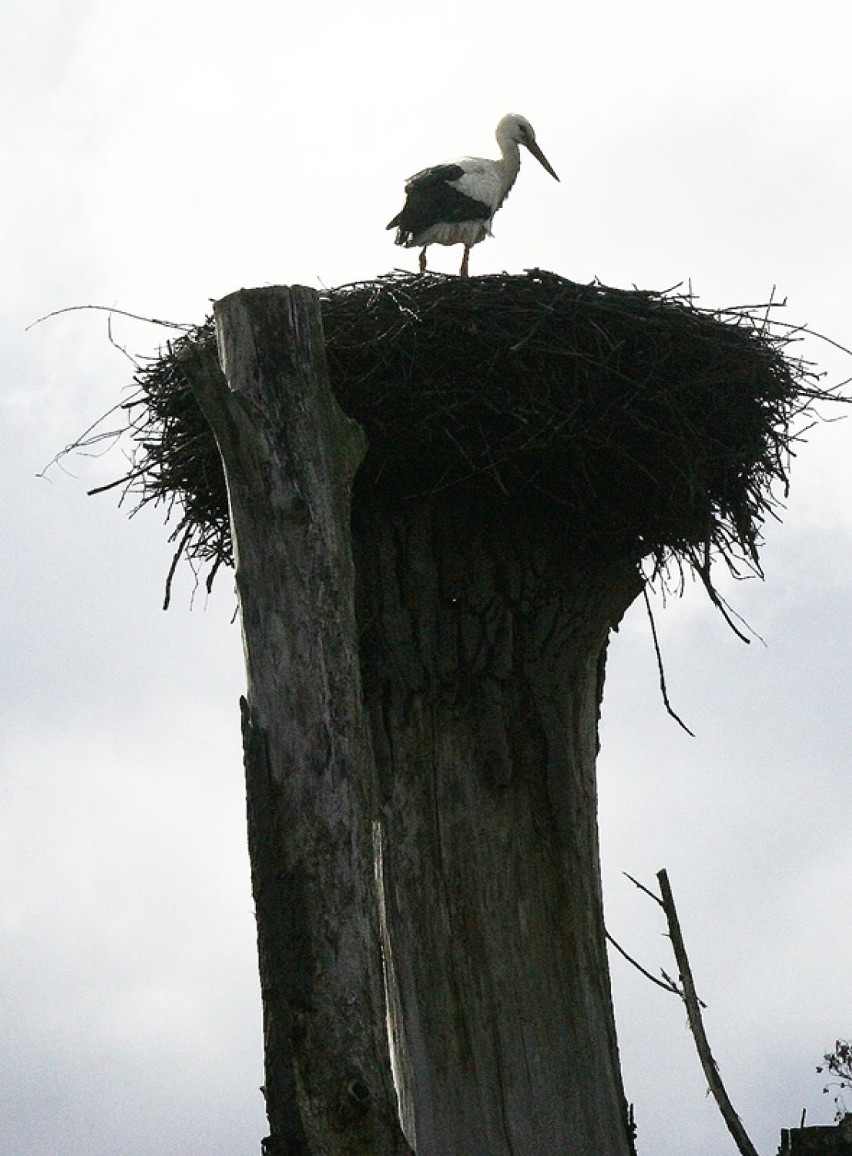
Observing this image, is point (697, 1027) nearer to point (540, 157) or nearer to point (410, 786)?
point (410, 786)

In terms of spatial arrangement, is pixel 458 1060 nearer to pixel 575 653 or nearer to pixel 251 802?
pixel 575 653

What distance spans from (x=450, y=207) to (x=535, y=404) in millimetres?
3933

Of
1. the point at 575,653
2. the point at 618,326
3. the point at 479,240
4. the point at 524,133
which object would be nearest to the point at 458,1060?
the point at 575,653

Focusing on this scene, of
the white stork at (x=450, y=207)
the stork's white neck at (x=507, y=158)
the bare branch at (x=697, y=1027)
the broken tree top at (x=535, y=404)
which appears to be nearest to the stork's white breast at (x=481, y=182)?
the white stork at (x=450, y=207)

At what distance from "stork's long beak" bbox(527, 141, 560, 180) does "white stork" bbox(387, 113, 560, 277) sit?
0.93 m

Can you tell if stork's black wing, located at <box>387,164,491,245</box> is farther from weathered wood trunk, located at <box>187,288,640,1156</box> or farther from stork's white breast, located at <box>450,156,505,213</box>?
weathered wood trunk, located at <box>187,288,640,1156</box>

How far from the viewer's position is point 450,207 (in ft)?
31.8

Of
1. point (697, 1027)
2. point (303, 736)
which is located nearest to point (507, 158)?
point (697, 1027)

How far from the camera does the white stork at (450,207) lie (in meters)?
9.63

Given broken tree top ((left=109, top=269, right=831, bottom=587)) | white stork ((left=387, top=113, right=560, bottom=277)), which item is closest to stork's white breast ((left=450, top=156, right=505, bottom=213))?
white stork ((left=387, top=113, right=560, bottom=277))

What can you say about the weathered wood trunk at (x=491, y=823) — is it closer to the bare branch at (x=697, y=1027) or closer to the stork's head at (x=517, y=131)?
the bare branch at (x=697, y=1027)

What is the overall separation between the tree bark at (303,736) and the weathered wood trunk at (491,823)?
1493 millimetres

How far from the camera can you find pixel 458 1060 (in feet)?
18.4

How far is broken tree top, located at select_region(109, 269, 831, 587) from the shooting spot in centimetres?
604
